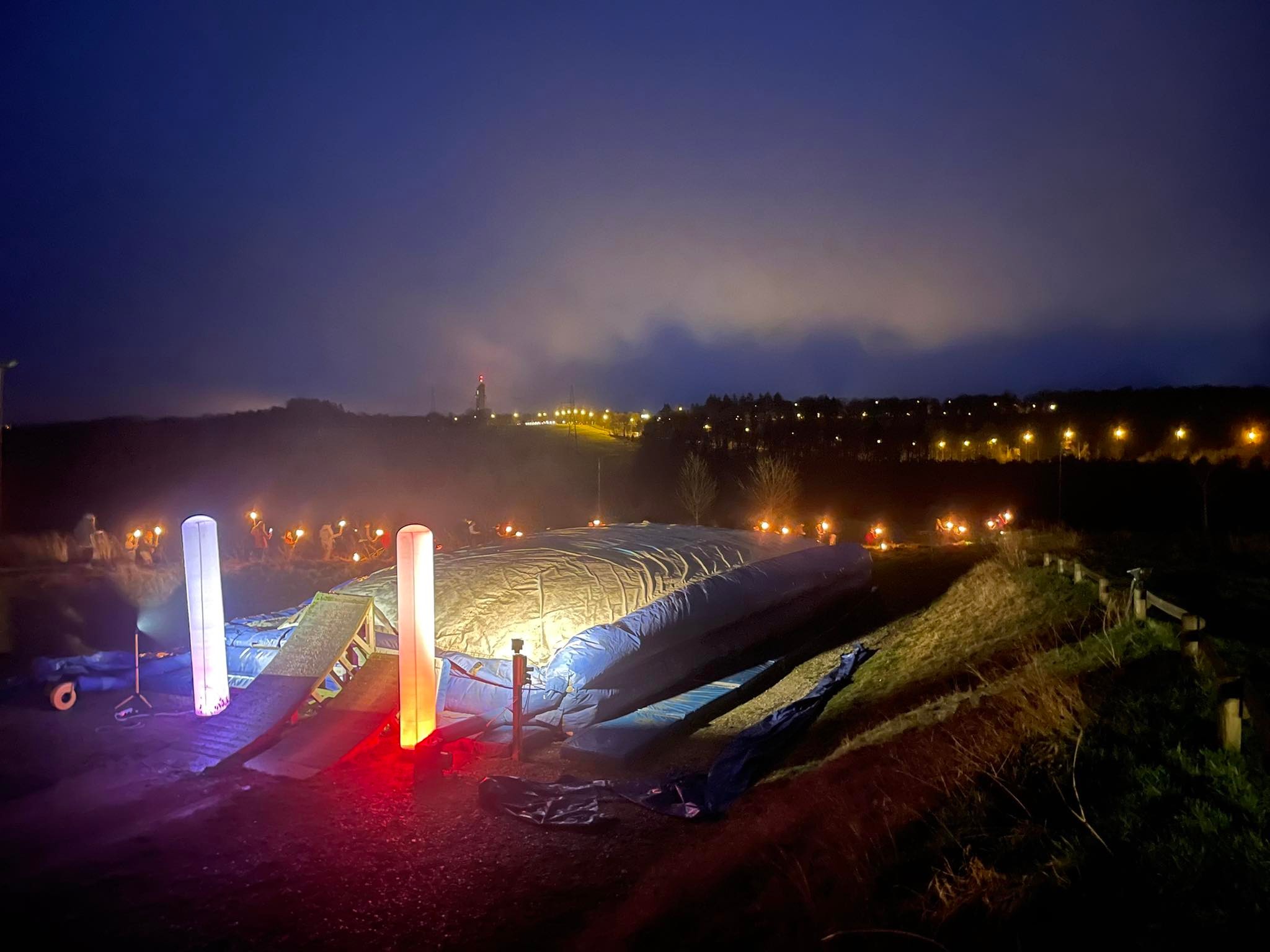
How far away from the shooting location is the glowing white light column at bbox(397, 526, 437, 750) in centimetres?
805

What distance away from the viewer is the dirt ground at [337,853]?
A: 506 cm

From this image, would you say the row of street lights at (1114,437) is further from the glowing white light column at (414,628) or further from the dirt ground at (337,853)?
the dirt ground at (337,853)

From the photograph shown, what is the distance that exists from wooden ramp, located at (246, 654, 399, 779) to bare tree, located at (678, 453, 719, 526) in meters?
22.7

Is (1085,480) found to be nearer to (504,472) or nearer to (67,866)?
(504,472)

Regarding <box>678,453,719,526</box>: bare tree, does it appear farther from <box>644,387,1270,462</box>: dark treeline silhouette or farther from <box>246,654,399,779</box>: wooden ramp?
<box>246,654,399,779</box>: wooden ramp

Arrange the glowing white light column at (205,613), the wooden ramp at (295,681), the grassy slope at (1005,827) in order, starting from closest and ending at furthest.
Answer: the grassy slope at (1005,827) < the wooden ramp at (295,681) < the glowing white light column at (205,613)

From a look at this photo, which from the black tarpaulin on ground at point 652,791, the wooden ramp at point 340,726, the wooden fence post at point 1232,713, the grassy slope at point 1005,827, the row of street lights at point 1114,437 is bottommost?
the black tarpaulin on ground at point 652,791

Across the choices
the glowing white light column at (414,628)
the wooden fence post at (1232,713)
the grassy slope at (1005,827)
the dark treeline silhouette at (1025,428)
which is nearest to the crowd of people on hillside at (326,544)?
the glowing white light column at (414,628)

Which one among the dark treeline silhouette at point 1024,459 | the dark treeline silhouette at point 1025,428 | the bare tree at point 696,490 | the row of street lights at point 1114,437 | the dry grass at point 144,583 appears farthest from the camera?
the dark treeline silhouette at point 1025,428

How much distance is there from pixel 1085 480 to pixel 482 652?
39.2 metres

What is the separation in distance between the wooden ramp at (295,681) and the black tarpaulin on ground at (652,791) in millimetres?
2682

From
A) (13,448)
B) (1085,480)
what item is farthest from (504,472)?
(13,448)

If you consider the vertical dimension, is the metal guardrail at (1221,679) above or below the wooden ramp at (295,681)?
above

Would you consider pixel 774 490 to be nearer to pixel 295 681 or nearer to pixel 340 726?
pixel 295 681
